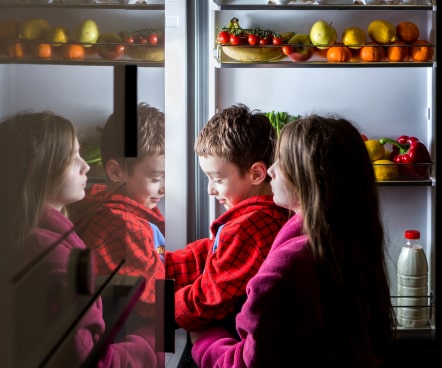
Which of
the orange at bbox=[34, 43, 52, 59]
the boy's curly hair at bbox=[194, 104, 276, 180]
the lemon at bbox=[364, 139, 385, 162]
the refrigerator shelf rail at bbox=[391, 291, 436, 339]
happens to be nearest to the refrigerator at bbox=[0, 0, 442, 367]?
the refrigerator shelf rail at bbox=[391, 291, 436, 339]

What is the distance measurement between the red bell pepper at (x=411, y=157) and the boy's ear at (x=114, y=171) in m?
2.60

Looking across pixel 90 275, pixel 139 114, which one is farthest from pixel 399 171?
pixel 90 275

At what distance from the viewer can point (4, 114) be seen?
13.1 inches

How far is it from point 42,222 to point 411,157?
2934 millimetres

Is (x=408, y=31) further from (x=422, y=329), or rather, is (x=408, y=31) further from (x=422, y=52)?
(x=422, y=329)

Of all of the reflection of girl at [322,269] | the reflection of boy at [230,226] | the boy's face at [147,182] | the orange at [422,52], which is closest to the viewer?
the boy's face at [147,182]

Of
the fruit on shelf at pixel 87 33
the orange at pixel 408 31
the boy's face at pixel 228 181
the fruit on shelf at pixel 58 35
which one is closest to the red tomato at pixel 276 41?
the orange at pixel 408 31

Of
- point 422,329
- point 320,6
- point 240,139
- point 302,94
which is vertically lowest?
point 422,329

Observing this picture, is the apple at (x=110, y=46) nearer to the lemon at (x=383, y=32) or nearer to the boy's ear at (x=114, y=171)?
the boy's ear at (x=114, y=171)

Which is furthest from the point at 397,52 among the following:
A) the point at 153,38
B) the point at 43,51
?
the point at 43,51

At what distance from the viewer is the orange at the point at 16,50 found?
34 cm

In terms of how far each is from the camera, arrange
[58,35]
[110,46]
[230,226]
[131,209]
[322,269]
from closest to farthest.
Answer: [58,35] < [110,46] < [131,209] < [322,269] < [230,226]

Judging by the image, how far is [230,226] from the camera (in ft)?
6.07

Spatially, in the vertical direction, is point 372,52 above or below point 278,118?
above
